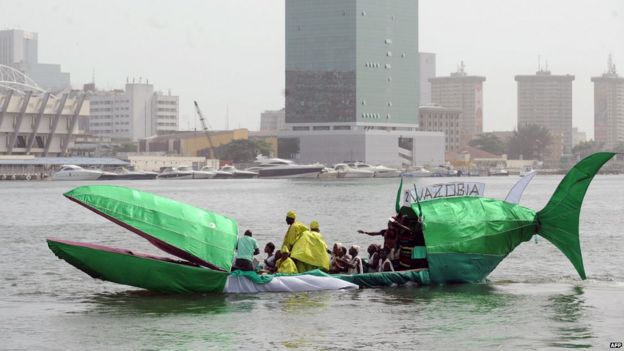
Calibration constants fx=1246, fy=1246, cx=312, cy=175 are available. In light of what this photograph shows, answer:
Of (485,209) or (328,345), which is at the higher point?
(485,209)

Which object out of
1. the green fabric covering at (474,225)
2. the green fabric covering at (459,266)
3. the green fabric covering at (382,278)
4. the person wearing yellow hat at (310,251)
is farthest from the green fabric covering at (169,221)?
the green fabric covering at (459,266)

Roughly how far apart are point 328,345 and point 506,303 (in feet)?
28.3

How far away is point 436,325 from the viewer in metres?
33.2

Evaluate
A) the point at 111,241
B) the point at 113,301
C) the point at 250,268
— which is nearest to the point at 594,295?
the point at 250,268

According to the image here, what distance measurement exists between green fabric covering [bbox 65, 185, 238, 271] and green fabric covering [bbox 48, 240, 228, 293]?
65cm

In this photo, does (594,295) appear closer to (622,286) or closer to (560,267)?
(622,286)

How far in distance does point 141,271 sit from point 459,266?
10014 mm

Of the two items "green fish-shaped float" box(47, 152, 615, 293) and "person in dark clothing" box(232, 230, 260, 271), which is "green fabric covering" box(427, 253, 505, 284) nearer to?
"green fish-shaped float" box(47, 152, 615, 293)

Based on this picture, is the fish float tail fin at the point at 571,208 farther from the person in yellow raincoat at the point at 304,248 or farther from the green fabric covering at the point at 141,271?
the green fabric covering at the point at 141,271

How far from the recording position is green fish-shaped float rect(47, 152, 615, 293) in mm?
35781

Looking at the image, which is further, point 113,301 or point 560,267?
point 560,267

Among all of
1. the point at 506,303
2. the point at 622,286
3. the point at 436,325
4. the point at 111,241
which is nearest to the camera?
the point at 436,325

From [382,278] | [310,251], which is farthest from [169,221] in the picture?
[382,278]

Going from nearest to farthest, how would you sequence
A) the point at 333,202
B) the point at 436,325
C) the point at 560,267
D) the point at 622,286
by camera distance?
the point at 436,325 → the point at 622,286 → the point at 560,267 → the point at 333,202
